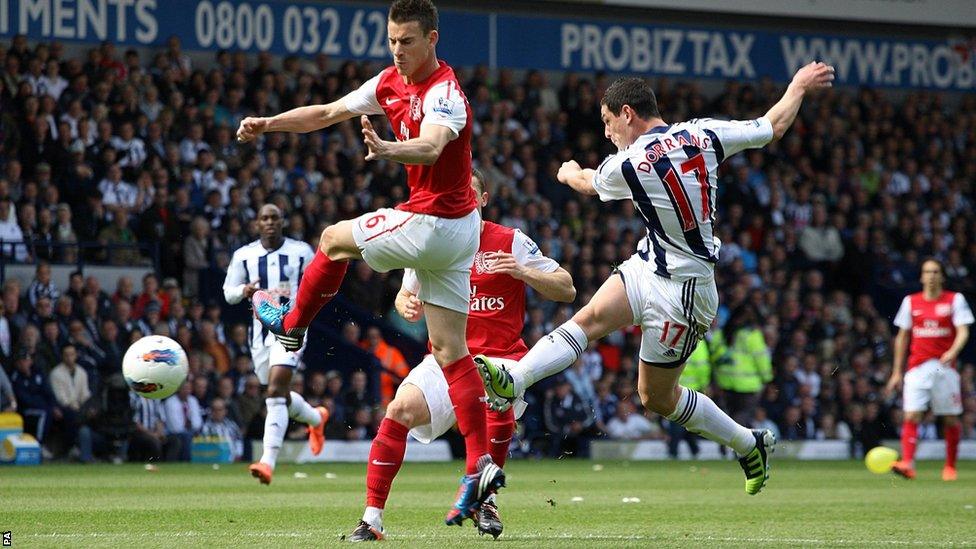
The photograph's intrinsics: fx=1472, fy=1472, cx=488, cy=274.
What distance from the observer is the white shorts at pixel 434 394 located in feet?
26.6

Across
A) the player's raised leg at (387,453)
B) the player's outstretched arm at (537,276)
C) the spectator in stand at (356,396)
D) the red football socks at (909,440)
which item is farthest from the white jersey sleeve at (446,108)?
the spectator in stand at (356,396)

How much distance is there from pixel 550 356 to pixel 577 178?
998 mm

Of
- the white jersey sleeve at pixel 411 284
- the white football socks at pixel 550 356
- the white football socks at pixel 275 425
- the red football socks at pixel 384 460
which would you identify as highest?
the white jersey sleeve at pixel 411 284

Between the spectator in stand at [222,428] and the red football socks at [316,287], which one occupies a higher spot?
the red football socks at [316,287]

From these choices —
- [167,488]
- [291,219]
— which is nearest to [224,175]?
[291,219]

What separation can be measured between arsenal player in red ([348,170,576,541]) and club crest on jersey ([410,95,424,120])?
132 centimetres

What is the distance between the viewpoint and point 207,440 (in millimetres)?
17328

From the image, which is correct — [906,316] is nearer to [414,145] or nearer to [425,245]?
[425,245]

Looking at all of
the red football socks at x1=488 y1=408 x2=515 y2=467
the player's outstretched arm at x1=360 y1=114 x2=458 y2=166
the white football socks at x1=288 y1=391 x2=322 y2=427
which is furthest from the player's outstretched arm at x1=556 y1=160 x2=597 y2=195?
the white football socks at x1=288 y1=391 x2=322 y2=427

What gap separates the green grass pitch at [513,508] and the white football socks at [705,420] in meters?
0.54

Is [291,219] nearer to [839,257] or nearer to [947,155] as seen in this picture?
[839,257]

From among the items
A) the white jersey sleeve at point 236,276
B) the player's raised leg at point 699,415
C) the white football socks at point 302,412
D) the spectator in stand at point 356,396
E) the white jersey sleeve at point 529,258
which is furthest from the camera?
the spectator in stand at point 356,396

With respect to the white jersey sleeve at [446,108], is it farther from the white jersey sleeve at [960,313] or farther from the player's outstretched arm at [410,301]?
the white jersey sleeve at [960,313]

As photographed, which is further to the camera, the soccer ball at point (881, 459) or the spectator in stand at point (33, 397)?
the spectator in stand at point (33, 397)
